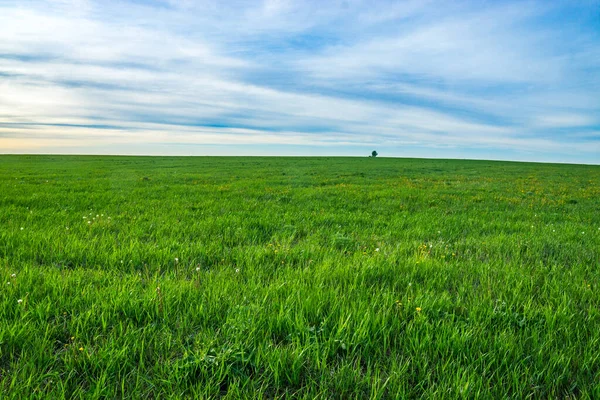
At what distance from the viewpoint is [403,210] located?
10.6m

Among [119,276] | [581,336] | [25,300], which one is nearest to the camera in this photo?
[581,336]

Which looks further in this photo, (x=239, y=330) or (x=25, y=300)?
(x=25, y=300)

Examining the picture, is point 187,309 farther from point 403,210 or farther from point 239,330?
point 403,210

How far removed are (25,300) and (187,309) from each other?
5.52ft

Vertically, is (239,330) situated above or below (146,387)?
above

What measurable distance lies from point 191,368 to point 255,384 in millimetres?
532

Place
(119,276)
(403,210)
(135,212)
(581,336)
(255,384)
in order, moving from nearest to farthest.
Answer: (255,384) → (581,336) → (119,276) → (135,212) → (403,210)

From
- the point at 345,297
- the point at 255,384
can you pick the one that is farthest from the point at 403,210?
the point at 255,384

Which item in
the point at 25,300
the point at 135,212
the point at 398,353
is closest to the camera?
the point at 398,353

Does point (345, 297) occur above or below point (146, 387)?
above

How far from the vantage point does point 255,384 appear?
2.46 m

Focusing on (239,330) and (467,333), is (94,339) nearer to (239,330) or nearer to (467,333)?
(239,330)

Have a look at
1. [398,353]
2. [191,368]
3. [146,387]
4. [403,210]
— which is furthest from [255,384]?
[403,210]

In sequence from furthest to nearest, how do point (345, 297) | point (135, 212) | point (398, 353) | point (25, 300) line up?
point (135, 212), point (345, 297), point (25, 300), point (398, 353)
